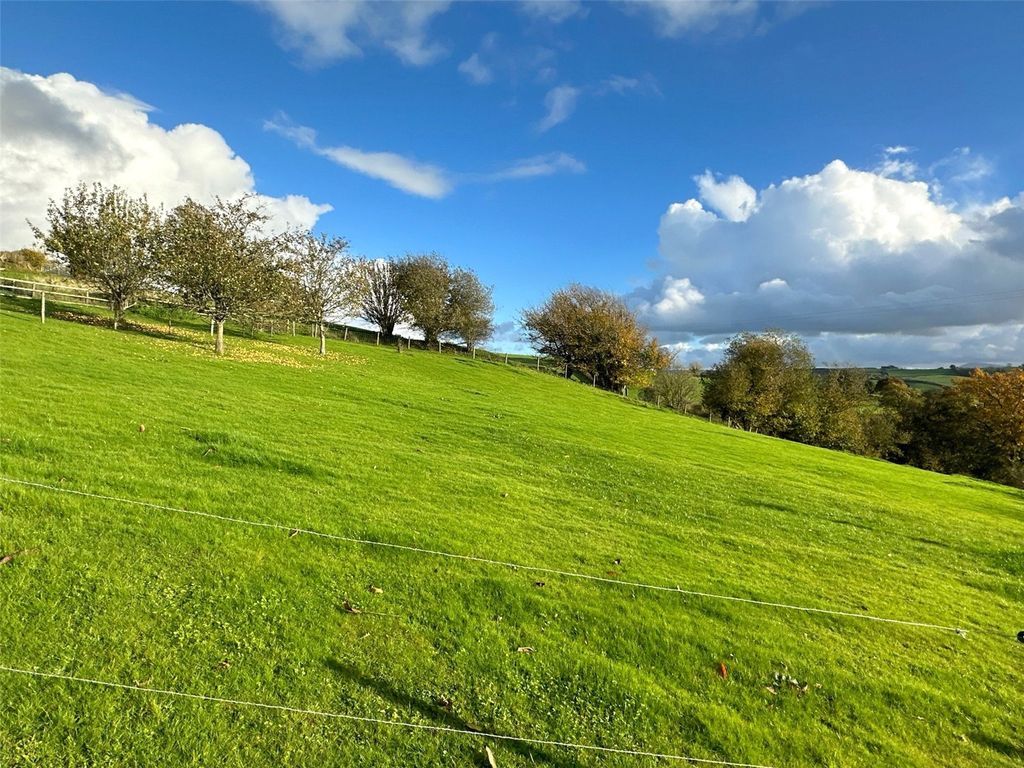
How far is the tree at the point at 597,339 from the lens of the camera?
7150 cm

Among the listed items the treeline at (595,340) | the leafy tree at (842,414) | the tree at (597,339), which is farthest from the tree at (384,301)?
the leafy tree at (842,414)

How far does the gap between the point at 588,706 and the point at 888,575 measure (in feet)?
28.3

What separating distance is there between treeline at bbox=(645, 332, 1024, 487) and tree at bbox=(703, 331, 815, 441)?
124 mm

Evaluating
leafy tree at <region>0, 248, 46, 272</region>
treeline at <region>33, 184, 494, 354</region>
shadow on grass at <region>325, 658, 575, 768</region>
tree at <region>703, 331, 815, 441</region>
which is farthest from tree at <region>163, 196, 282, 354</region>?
tree at <region>703, 331, 815, 441</region>

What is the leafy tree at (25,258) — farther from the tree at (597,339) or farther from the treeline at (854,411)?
the treeline at (854,411)

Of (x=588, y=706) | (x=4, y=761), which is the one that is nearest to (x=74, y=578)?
(x=4, y=761)

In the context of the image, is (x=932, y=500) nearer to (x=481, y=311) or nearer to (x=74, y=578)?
(x=74, y=578)

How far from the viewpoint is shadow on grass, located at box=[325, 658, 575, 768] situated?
4.45 m

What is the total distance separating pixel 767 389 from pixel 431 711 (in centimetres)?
6886

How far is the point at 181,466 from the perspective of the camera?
9570 mm

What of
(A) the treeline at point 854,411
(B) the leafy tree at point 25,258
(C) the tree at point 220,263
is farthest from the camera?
(A) the treeline at point 854,411

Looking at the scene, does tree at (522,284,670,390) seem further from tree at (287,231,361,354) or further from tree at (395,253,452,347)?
tree at (287,231,361,354)

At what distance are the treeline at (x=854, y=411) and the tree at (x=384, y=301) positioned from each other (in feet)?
128

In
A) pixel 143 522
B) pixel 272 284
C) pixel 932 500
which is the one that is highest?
pixel 272 284
